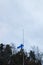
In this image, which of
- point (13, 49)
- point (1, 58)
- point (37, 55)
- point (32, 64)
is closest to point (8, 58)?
point (1, 58)

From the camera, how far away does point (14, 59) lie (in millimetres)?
61438

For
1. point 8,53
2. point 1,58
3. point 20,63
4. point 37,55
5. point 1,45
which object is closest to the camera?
point 20,63

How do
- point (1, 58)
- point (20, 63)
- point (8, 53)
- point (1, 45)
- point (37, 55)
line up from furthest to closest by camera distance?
point (37, 55) < point (1, 45) < point (8, 53) < point (1, 58) < point (20, 63)

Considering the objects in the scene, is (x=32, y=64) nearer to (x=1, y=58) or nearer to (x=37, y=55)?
(x=1, y=58)

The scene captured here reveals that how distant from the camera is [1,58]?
6297 cm

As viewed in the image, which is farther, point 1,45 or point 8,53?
point 1,45

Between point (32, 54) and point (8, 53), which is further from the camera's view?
point (32, 54)

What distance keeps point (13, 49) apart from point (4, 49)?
6012 mm

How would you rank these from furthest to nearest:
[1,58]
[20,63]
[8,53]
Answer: [8,53] < [1,58] < [20,63]

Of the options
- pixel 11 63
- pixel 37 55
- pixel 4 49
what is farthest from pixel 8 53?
pixel 37 55

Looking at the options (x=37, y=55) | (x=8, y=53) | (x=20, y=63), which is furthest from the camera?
(x=37, y=55)

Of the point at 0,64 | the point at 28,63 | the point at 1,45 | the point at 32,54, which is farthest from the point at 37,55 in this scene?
the point at 0,64

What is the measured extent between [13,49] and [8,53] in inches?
315

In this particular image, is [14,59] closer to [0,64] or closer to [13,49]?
[0,64]
